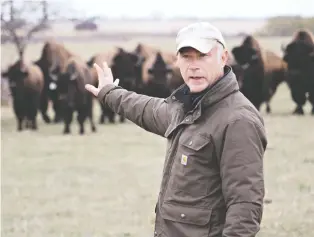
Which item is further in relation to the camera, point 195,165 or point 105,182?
point 105,182

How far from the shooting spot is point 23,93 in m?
18.7

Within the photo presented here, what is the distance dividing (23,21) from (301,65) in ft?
26.3

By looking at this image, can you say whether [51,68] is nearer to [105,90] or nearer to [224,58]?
[105,90]

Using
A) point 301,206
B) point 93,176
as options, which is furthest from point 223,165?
point 93,176

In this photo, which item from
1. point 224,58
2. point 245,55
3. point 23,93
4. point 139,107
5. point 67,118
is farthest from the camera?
point 245,55

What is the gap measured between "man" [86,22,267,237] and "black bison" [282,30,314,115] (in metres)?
17.8

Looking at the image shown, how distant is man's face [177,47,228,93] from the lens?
3.32m

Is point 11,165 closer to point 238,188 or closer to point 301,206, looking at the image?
point 301,206

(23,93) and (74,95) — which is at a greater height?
(74,95)

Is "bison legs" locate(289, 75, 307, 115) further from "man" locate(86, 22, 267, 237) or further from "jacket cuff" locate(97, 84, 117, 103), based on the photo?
"man" locate(86, 22, 267, 237)

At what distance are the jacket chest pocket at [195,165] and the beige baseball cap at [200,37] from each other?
385 mm

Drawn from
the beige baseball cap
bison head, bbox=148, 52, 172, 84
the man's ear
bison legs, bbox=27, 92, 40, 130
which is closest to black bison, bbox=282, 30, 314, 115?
bison head, bbox=148, 52, 172, 84

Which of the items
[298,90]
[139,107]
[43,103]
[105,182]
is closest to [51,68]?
[43,103]

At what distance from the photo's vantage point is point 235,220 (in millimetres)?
3146
